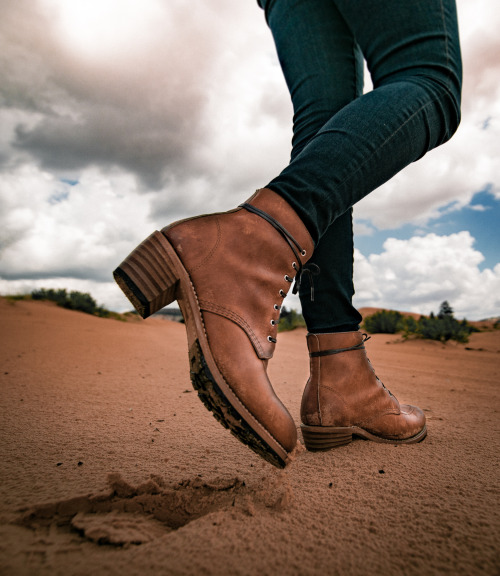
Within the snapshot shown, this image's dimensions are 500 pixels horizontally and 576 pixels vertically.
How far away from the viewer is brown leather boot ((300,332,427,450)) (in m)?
1.08

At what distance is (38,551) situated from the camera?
52 cm

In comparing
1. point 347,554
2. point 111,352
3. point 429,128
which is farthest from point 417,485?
point 111,352

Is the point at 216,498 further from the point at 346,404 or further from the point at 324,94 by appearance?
the point at 324,94

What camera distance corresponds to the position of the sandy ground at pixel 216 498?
0.51 meters

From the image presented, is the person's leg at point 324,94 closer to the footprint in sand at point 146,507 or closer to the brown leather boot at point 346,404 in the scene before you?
the brown leather boot at point 346,404

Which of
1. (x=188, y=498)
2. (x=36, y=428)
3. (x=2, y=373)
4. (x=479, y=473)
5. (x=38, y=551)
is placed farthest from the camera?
(x=2, y=373)

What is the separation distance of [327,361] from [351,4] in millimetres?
1017

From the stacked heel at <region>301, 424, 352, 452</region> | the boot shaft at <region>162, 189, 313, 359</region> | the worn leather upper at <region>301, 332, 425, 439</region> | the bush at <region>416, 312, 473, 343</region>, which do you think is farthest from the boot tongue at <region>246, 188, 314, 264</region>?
the bush at <region>416, 312, 473, 343</region>

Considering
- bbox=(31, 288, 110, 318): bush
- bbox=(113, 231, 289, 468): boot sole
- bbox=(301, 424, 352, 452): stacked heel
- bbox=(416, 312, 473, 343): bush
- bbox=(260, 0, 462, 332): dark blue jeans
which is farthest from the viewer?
bbox=(31, 288, 110, 318): bush

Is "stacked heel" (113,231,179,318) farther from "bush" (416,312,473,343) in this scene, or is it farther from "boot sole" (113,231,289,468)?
"bush" (416,312,473,343)

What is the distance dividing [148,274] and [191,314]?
141 millimetres

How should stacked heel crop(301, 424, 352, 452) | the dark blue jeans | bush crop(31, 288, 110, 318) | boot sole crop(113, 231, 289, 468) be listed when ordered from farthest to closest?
bush crop(31, 288, 110, 318), stacked heel crop(301, 424, 352, 452), the dark blue jeans, boot sole crop(113, 231, 289, 468)

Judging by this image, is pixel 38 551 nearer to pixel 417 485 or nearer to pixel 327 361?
pixel 417 485

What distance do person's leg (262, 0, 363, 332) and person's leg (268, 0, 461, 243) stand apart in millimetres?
173
